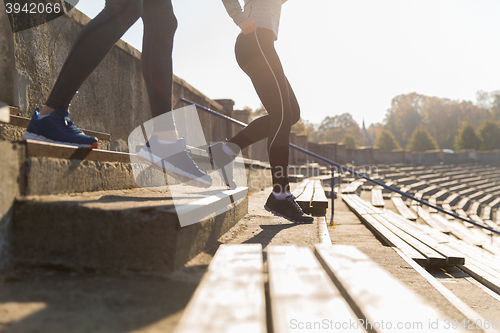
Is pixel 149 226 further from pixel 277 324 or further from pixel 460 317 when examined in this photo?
pixel 460 317

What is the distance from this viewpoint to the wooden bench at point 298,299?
663mm

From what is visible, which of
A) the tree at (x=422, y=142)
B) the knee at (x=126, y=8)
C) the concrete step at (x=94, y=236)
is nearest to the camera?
the concrete step at (x=94, y=236)

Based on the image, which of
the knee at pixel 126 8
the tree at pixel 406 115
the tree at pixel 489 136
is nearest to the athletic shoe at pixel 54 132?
the knee at pixel 126 8

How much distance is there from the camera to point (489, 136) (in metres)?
48.7

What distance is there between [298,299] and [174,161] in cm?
133

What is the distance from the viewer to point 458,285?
2092mm

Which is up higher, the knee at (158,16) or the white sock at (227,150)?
the knee at (158,16)

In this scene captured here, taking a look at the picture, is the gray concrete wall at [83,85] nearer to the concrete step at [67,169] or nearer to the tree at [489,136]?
the concrete step at [67,169]

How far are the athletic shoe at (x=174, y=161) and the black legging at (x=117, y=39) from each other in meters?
0.22

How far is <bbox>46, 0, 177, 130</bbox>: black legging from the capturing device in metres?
1.50

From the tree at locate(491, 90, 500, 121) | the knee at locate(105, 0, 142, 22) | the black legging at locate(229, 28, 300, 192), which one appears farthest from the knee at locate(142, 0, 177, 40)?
the tree at locate(491, 90, 500, 121)

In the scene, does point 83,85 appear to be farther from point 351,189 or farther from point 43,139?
point 351,189

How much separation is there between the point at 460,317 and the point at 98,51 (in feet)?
5.71

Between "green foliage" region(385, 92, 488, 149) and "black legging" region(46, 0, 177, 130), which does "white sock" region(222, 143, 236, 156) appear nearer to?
"black legging" region(46, 0, 177, 130)
